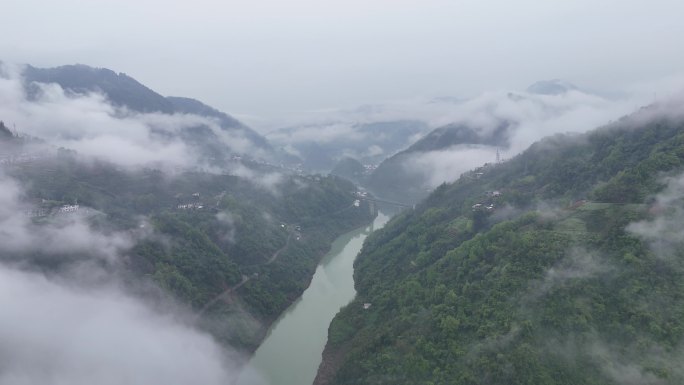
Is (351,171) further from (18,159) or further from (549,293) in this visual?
(549,293)

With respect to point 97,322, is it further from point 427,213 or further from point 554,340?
point 427,213

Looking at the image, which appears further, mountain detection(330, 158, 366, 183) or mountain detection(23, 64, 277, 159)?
mountain detection(330, 158, 366, 183)

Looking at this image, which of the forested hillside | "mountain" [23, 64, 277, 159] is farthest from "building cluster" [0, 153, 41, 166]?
"mountain" [23, 64, 277, 159]

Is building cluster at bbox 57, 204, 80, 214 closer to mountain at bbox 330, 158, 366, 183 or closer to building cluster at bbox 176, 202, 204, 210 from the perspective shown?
building cluster at bbox 176, 202, 204, 210

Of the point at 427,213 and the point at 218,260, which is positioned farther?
the point at 427,213

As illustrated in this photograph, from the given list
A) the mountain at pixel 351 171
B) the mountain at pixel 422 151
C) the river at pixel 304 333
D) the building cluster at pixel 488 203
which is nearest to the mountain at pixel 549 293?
the building cluster at pixel 488 203

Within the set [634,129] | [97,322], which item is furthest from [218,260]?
[634,129]

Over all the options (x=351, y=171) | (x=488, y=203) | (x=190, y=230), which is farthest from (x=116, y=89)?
(x=488, y=203)
